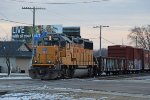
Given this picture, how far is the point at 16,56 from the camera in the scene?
84.2 meters

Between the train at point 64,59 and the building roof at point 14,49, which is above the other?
the building roof at point 14,49

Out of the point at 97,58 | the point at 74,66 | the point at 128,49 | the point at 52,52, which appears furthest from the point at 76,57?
the point at 128,49

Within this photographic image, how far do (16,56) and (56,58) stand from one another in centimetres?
4839

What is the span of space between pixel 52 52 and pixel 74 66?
3.67m

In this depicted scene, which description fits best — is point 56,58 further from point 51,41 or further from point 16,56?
point 16,56

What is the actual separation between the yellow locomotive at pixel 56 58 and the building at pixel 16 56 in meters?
44.3

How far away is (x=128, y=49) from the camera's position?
5653 centimetres

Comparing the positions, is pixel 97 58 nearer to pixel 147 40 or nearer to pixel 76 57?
pixel 76 57

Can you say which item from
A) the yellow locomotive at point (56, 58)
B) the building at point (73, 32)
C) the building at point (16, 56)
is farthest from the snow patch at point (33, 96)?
the building at point (16, 56)

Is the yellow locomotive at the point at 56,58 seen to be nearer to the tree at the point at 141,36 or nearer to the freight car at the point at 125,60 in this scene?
the freight car at the point at 125,60

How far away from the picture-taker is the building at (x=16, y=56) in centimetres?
8381

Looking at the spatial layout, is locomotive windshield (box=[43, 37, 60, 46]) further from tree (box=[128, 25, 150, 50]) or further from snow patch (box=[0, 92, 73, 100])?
tree (box=[128, 25, 150, 50])

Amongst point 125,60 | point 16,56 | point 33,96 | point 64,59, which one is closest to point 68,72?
point 64,59

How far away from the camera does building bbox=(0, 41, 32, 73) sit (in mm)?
83812
